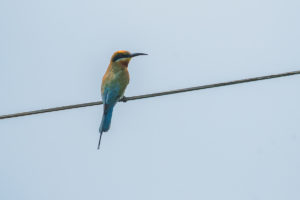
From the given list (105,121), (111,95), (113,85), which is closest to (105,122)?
(105,121)

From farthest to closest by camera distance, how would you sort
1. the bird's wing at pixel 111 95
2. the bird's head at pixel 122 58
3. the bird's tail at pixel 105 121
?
the bird's head at pixel 122 58 → the bird's wing at pixel 111 95 → the bird's tail at pixel 105 121

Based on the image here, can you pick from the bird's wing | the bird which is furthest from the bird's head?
the bird's wing

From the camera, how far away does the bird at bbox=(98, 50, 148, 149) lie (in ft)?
18.3

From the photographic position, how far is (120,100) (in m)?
6.14

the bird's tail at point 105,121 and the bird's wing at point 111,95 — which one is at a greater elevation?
the bird's wing at point 111,95

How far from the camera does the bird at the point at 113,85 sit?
5590mm

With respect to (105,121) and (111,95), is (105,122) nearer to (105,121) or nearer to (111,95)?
(105,121)

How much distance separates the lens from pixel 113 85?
20.0 ft

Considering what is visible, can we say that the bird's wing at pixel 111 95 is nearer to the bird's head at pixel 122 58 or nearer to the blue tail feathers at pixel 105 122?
the blue tail feathers at pixel 105 122

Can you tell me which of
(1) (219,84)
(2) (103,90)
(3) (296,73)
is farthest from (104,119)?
(3) (296,73)

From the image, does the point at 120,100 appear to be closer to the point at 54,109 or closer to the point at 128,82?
the point at 128,82

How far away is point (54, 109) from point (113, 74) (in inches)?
92.1

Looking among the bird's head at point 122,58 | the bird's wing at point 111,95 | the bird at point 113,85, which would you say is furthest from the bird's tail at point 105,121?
the bird's head at point 122,58

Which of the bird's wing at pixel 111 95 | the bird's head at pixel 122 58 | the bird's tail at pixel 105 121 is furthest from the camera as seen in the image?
the bird's head at pixel 122 58
